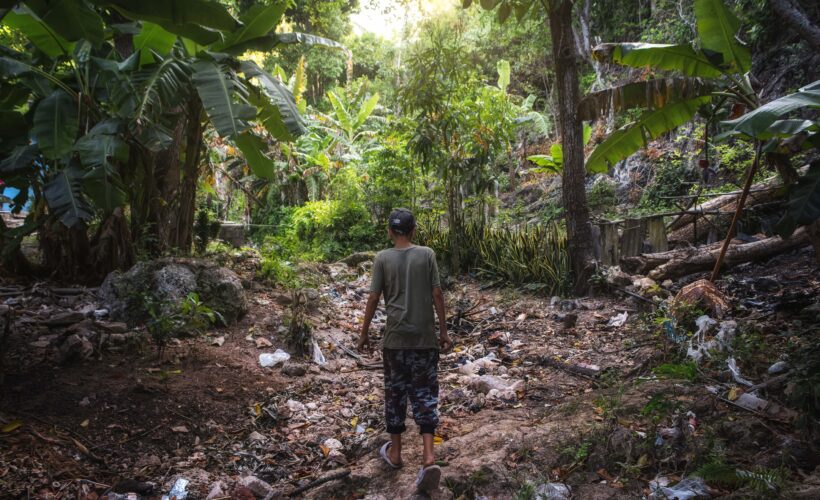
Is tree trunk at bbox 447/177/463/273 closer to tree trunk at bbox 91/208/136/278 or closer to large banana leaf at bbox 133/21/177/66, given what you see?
large banana leaf at bbox 133/21/177/66

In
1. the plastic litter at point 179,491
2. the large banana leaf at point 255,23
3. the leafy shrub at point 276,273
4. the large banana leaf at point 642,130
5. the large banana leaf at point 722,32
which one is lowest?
the plastic litter at point 179,491

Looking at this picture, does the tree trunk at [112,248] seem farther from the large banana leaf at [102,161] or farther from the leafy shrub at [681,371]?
the leafy shrub at [681,371]

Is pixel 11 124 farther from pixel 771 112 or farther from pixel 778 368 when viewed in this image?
pixel 778 368

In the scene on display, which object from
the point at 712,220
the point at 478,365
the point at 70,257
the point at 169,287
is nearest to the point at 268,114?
the point at 169,287

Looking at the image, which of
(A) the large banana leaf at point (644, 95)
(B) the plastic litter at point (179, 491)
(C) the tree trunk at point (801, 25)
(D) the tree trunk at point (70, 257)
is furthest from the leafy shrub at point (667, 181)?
(B) the plastic litter at point (179, 491)

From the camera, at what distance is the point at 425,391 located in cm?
308

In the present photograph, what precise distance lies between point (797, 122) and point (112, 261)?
6824 mm

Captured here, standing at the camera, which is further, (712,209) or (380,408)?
(712,209)

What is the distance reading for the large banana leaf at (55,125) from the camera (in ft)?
14.7

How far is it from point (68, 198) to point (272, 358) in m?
2.32

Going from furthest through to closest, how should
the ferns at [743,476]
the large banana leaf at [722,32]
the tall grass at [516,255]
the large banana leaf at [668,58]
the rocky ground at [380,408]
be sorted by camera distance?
the tall grass at [516,255], the large banana leaf at [668,58], the large banana leaf at [722,32], the rocky ground at [380,408], the ferns at [743,476]

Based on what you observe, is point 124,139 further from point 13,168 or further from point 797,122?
point 797,122

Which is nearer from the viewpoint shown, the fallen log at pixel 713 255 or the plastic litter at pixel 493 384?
the plastic litter at pixel 493 384

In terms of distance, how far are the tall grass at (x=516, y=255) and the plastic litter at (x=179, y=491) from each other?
5.51 metres
